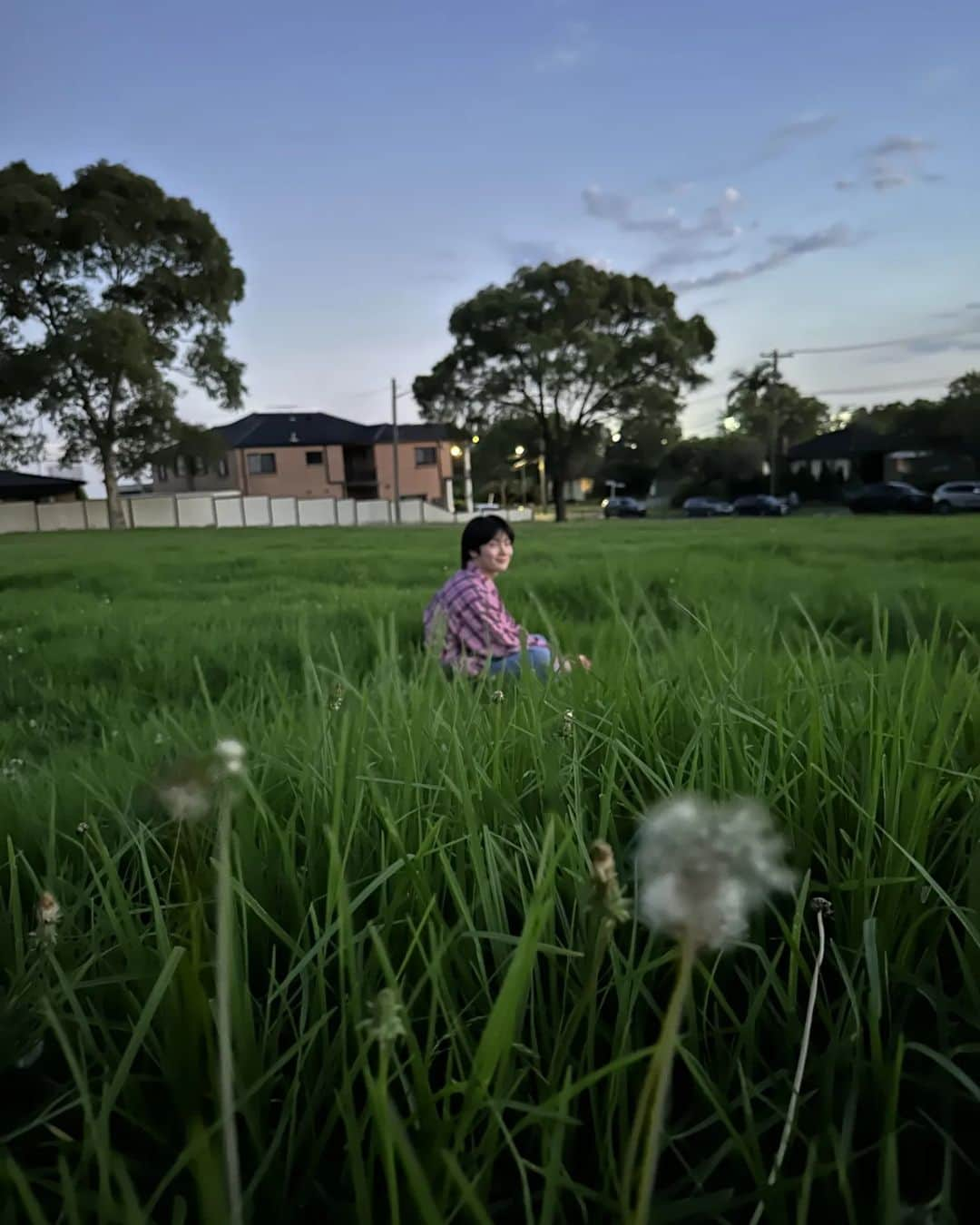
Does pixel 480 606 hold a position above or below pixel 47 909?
below

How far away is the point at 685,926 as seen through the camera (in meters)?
0.34

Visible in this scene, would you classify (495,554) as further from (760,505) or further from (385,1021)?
(760,505)

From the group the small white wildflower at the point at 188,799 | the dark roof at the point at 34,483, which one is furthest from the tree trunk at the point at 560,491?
the small white wildflower at the point at 188,799

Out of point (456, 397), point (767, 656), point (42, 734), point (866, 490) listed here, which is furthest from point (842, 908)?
point (866, 490)

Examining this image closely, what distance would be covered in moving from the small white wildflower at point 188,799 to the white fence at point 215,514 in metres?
26.1

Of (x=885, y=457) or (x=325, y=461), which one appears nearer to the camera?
(x=885, y=457)

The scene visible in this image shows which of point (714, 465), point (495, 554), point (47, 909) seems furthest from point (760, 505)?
point (47, 909)

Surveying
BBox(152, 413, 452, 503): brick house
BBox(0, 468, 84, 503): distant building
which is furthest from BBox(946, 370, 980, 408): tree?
BBox(0, 468, 84, 503): distant building

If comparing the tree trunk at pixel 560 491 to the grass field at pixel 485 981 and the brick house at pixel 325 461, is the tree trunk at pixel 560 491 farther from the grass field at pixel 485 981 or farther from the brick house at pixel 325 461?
the grass field at pixel 485 981

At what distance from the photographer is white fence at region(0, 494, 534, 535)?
2853cm

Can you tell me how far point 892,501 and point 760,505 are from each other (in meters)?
9.42

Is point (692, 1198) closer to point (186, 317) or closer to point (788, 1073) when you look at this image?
point (788, 1073)

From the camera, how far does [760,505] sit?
44.6 metres

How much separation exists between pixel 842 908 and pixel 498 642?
3.09m
